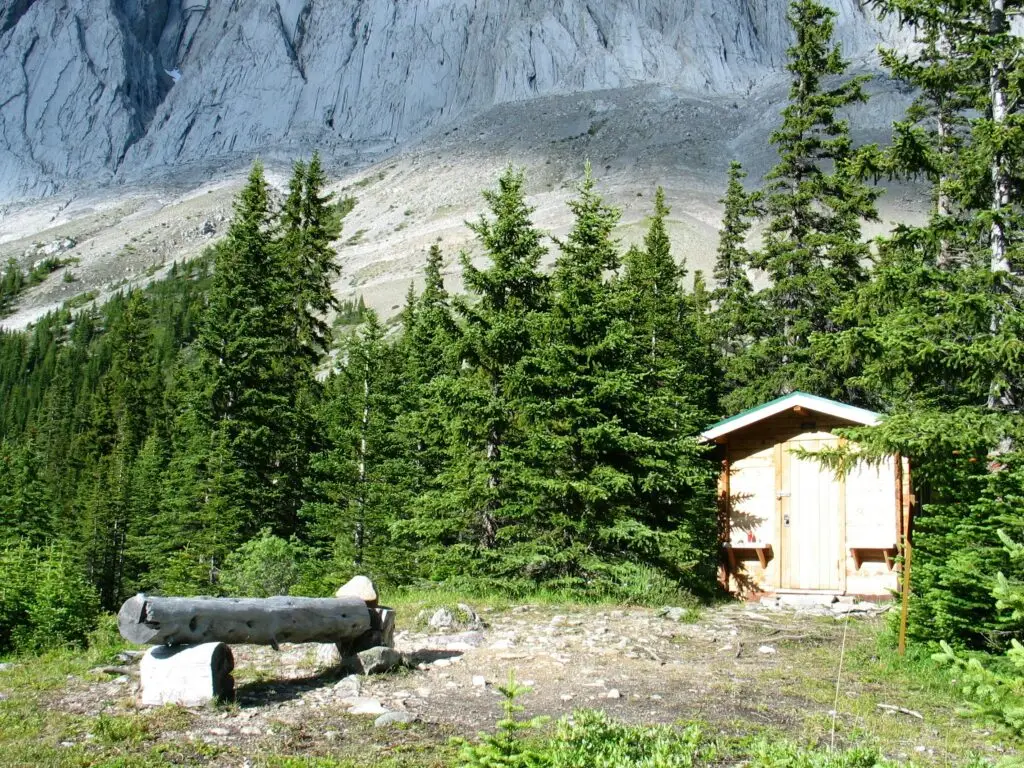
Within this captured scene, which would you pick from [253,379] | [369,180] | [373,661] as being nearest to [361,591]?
[373,661]

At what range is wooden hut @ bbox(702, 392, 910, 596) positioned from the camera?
57.2 ft

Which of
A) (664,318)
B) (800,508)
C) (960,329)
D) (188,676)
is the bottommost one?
(188,676)

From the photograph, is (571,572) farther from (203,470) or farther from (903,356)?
(203,470)

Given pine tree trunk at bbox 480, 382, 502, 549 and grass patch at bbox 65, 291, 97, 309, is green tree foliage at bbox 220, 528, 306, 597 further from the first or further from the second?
grass patch at bbox 65, 291, 97, 309

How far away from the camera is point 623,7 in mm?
197375

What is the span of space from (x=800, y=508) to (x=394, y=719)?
521 inches

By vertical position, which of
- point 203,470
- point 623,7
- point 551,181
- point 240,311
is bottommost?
point 203,470

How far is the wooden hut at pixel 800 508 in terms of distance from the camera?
17.4 m

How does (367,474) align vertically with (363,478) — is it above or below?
above

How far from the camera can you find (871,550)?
57.7 feet

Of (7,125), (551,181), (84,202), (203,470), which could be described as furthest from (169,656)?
(7,125)

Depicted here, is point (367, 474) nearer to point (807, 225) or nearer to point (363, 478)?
point (363, 478)

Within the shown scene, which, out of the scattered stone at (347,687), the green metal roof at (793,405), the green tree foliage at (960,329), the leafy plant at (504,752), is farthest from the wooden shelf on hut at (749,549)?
the leafy plant at (504,752)

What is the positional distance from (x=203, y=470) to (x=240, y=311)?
5.48 m
